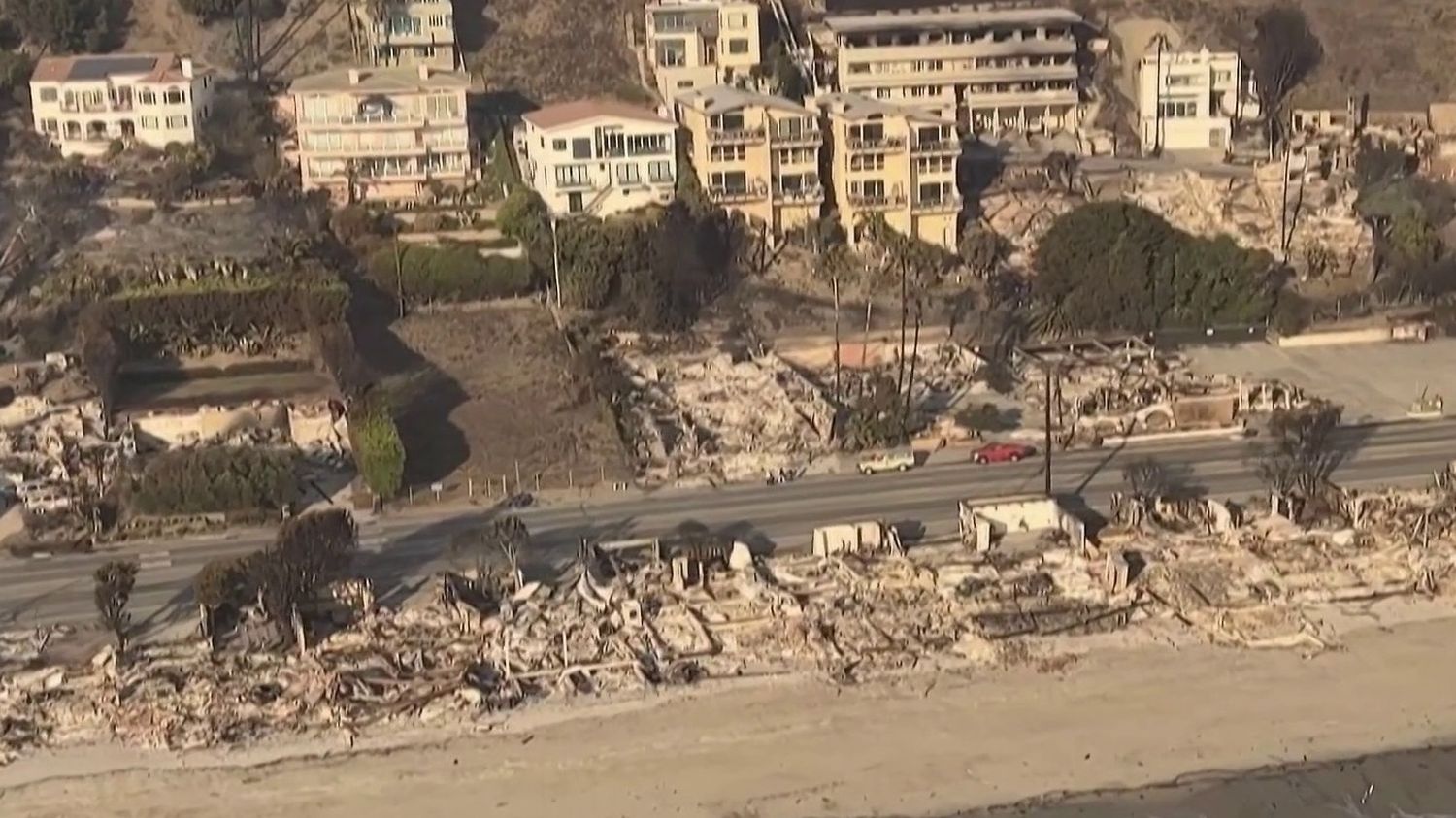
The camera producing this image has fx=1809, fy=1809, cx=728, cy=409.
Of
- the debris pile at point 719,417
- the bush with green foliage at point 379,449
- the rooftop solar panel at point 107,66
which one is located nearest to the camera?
the bush with green foliage at point 379,449


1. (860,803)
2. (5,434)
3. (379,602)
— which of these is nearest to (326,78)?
(5,434)

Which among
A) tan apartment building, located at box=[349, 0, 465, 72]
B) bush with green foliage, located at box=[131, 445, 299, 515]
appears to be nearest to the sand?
bush with green foliage, located at box=[131, 445, 299, 515]

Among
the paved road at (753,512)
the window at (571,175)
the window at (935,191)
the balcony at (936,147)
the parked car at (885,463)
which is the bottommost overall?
the paved road at (753,512)

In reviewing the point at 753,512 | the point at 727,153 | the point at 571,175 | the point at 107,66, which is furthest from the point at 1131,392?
the point at 107,66

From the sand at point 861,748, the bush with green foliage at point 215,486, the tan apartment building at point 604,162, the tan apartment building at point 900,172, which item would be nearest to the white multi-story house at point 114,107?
the tan apartment building at point 604,162

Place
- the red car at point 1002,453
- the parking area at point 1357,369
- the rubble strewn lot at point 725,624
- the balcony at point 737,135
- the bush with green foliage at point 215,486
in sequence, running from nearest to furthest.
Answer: the rubble strewn lot at point 725,624 < the bush with green foliage at point 215,486 < the red car at point 1002,453 < the parking area at point 1357,369 < the balcony at point 737,135

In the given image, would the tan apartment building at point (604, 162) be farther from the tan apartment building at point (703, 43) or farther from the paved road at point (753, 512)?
the paved road at point (753, 512)

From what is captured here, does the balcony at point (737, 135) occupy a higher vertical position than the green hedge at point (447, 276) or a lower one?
higher

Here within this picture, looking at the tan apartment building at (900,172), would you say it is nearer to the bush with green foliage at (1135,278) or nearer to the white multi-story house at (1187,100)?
the bush with green foliage at (1135,278)

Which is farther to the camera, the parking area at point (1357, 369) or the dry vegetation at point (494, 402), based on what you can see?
Answer: the parking area at point (1357, 369)
